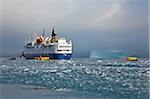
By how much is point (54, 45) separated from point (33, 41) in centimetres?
803

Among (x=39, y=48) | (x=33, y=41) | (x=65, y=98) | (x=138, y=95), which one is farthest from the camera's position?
(x=33, y=41)

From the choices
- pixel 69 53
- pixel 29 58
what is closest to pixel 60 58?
pixel 69 53

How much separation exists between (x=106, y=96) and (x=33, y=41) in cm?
5729

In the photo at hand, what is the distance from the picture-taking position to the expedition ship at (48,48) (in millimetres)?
58781

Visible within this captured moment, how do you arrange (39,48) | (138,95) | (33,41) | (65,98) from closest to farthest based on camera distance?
(65,98)
(138,95)
(39,48)
(33,41)

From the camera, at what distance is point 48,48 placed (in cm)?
6122

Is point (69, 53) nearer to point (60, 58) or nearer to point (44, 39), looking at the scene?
point (60, 58)

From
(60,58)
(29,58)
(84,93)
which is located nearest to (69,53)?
(60,58)

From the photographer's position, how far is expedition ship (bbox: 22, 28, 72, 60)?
193 ft

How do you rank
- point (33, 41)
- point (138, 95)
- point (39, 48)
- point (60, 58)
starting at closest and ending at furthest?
point (138, 95), point (60, 58), point (39, 48), point (33, 41)

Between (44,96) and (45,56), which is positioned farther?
(45,56)

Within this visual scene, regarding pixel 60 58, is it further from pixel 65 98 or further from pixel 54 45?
pixel 65 98

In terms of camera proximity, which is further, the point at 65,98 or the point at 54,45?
the point at 54,45

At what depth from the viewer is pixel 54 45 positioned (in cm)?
6003
